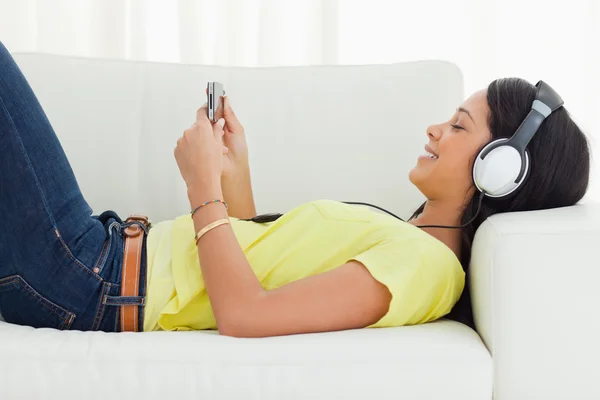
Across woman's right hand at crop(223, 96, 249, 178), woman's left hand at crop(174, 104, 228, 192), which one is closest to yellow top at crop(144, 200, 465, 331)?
woman's left hand at crop(174, 104, 228, 192)

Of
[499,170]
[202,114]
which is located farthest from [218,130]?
[499,170]

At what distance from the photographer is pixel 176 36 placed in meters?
2.34

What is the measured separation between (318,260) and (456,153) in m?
0.33

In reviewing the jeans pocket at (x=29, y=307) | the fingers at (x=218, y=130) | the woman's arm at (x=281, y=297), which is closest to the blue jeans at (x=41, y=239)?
the jeans pocket at (x=29, y=307)

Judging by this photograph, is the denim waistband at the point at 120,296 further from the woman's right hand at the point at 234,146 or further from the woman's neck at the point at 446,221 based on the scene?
the woman's neck at the point at 446,221

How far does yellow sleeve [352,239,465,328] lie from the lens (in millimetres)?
1037

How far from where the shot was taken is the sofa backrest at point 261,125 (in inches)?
59.9

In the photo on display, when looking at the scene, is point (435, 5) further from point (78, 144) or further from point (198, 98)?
point (78, 144)

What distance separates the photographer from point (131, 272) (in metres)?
1.14

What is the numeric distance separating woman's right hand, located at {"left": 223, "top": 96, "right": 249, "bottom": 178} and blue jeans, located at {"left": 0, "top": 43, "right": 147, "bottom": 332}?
1.29ft

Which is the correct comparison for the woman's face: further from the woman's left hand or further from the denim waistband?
the denim waistband

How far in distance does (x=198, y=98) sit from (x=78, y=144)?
0.90ft

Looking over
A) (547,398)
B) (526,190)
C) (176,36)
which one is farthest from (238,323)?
(176,36)

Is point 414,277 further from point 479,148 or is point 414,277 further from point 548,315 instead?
point 479,148
